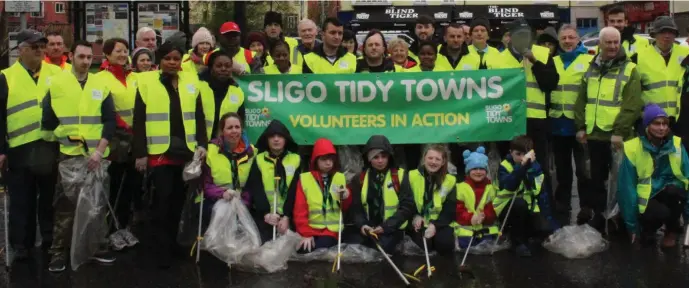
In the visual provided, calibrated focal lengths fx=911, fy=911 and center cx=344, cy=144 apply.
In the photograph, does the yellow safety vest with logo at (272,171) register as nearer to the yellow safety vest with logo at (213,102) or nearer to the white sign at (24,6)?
the yellow safety vest with logo at (213,102)

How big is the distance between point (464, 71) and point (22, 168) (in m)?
3.85

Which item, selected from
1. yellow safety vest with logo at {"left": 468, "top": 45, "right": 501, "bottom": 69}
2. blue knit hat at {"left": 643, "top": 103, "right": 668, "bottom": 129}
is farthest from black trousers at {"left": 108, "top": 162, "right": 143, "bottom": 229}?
blue knit hat at {"left": 643, "top": 103, "right": 668, "bottom": 129}

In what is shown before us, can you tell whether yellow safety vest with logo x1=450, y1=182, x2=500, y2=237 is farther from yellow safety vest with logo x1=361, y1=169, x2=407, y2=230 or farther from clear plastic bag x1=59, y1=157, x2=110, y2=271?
clear plastic bag x1=59, y1=157, x2=110, y2=271

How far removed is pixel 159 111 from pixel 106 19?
9.39 m

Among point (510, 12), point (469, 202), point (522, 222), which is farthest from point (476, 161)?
point (510, 12)

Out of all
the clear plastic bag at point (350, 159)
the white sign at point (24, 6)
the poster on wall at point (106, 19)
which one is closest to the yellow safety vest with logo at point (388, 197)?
the clear plastic bag at point (350, 159)

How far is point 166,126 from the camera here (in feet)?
23.1

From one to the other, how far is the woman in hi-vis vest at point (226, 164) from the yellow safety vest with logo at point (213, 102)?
98mm

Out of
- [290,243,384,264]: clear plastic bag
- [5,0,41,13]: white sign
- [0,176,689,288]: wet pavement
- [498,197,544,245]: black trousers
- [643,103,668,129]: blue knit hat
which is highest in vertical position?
[5,0,41,13]: white sign

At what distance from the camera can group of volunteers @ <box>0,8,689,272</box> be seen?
23.1 feet

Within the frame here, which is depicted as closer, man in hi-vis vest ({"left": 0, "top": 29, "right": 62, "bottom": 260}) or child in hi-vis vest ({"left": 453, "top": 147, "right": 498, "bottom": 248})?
man in hi-vis vest ({"left": 0, "top": 29, "right": 62, "bottom": 260})

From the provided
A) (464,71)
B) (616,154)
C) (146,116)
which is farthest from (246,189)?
(616,154)

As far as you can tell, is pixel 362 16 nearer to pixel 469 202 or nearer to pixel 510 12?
pixel 510 12

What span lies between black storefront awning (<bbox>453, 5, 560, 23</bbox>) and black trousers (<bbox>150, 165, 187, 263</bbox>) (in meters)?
27.0
